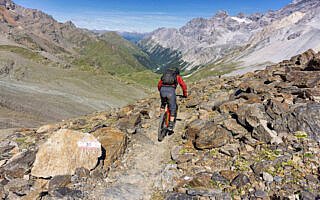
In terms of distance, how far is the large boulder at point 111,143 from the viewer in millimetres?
11488

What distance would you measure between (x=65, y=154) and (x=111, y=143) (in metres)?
2.54

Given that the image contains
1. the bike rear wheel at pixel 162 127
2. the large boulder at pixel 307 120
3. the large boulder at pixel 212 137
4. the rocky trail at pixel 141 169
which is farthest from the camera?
the bike rear wheel at pixel 162 127

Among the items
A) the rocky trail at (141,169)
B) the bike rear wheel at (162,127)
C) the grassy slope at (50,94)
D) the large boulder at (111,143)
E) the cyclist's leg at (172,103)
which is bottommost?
the grassy slope at (50,94)

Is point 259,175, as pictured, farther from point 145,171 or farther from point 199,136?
point 145,171

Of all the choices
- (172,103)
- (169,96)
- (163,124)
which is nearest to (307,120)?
(172,103)

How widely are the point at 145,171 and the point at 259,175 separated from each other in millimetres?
4746

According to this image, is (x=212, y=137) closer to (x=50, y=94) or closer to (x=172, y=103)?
(x=172, y=103)

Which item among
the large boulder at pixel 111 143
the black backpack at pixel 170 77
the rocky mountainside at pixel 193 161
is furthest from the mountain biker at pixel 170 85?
the large boulder at pixel 111 143

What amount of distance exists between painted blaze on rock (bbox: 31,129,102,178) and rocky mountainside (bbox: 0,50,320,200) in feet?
0.12

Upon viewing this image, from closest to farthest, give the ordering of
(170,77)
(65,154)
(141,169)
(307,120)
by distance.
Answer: (65,154) < (307,120) < (141,169) < (170,77)

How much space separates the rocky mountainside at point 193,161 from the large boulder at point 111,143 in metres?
0.05

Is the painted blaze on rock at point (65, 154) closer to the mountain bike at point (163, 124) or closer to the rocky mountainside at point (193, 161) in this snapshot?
the rocky mountainside at point (193, 161)

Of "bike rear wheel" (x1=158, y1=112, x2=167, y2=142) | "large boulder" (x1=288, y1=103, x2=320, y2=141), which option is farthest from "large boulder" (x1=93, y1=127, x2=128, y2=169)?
"large boulder" (x1=288, y1=103, x2=320, y2=141)

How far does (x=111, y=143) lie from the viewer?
12.2 meters
